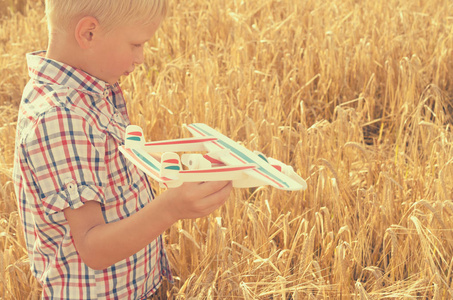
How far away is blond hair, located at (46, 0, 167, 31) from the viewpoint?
1.12 metres

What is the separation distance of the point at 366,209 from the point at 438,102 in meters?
0.76

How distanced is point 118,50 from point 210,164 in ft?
1.22

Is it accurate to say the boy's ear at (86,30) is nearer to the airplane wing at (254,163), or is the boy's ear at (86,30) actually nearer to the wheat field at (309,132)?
the airplane wing at (254,163)

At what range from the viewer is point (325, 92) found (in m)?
2.76

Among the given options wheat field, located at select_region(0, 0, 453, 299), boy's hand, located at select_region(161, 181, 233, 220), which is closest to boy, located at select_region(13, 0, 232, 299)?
boy's hand, located at select_region(161, 181, 233, 220)

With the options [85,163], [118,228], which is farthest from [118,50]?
[118,228]

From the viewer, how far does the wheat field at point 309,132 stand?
1.61m

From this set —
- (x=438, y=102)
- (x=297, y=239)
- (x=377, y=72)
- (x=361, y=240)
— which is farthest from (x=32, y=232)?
(x=377, y=72)

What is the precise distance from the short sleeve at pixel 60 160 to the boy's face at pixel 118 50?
0.13 meters

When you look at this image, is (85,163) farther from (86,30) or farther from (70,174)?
(86,30)

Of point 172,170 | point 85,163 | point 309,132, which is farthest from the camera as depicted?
point 309,132

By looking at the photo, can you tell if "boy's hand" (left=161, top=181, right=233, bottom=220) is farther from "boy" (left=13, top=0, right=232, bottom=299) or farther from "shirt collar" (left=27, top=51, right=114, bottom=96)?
"shirt collar" (left=27, top=51, right=114, bottom=96)

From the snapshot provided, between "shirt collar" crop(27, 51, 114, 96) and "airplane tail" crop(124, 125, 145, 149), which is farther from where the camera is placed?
"shirt collar" crop(27, 51, 114, 96)

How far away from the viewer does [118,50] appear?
46.2 inches
